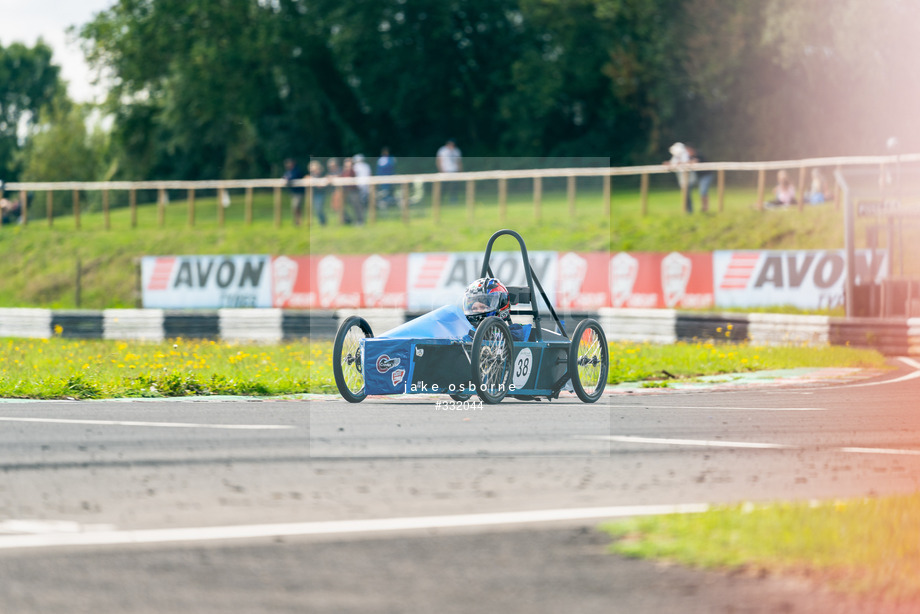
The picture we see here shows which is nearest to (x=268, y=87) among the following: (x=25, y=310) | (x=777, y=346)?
(x=25, y=310)

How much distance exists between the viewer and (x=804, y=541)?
5820 millimetres

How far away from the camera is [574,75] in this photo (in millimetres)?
49906

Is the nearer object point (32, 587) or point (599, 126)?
point (32, 587)

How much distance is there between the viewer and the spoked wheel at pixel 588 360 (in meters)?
10.5

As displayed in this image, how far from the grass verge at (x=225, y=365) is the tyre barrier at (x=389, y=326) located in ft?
2.80

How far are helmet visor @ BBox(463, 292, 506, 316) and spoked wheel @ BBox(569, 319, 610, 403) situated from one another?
0.82m

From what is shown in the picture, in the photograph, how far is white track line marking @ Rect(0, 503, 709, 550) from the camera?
5977 mm

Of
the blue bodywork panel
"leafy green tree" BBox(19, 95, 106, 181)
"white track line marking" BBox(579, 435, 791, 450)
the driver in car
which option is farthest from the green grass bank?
"leafy green tree" BBox(19, 95, 106, 181)

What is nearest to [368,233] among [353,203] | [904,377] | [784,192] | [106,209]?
[353,203]

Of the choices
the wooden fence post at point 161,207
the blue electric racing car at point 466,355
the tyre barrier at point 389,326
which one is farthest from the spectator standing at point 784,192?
the blue electric racing car at point 466,355

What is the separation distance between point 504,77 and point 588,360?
137ft

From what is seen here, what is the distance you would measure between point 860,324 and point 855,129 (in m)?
28.8

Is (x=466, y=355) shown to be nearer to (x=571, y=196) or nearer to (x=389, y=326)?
(x=389, y=326)

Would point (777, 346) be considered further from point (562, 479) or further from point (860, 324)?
point (562, 479)
